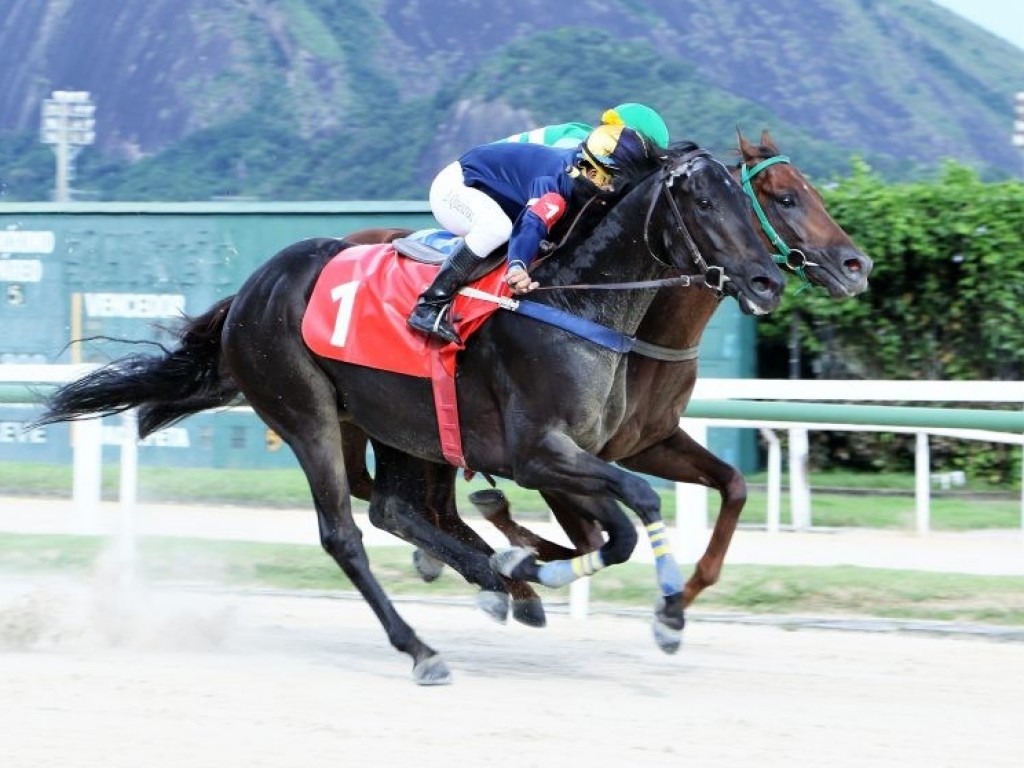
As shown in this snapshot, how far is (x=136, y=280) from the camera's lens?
11.7 metres

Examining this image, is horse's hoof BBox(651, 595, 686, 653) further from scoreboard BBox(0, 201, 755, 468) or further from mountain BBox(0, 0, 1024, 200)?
mountain BBox(0, 0, 1024, 200)

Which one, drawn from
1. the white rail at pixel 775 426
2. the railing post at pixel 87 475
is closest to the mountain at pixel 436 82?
the white rail at pixel 775 426

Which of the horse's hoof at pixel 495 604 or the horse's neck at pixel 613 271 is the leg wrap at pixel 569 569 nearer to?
the horse's hoof at pixel 495 604

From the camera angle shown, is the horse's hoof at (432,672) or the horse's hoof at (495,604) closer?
the horse's hoof at (432,672)

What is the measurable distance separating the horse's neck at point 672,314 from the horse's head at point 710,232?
355mm

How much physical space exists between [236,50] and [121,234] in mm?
10133

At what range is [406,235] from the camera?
6660mm

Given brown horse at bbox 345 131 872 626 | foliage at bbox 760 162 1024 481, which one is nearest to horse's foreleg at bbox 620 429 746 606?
brown horse at bbox 345 131 872 626

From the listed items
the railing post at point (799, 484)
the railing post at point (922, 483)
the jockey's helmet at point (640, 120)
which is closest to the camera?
the jockey's helmet at point (640, 120)

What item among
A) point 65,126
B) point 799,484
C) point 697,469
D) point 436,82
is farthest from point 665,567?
point 436,82

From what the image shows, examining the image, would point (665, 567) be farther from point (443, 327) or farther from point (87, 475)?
point (87, 475)

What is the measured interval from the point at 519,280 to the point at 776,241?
97 cm

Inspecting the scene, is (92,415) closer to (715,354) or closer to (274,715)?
(274,715)

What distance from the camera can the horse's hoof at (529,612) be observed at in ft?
19.4
